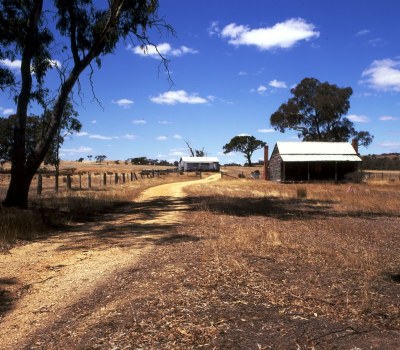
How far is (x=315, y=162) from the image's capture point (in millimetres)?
50781

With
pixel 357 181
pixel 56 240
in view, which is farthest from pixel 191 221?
pixel 357 181

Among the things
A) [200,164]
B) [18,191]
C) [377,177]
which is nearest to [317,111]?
[377,177]

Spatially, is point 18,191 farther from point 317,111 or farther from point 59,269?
point 317,111

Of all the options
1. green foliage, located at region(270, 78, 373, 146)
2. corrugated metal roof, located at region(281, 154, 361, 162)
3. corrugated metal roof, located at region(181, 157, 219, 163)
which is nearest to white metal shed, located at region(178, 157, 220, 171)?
corrugated metal roof, located at region(181, 157, 219, 163)

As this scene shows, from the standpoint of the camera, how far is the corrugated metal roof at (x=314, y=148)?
51.6 meters

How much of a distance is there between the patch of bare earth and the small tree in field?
367 ft

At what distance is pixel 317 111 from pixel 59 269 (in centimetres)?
6862

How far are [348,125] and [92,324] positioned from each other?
240ft

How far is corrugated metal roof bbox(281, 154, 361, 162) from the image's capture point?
49375 millimetres

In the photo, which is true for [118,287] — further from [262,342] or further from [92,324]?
[262,342]

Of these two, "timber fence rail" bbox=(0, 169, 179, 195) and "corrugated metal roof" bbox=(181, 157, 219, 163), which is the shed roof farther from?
"corrugated metal roof" bbox=(181, 157, 219, 163)

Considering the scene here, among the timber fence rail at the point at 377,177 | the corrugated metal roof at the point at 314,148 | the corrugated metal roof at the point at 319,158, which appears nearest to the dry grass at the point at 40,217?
the corrugated metal roof at the point at 319,158

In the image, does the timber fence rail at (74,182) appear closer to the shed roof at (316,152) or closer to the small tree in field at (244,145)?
the shed roof at (316,152)

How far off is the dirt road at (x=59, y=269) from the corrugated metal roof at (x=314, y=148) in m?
41.0
